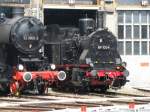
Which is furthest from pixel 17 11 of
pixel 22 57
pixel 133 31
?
pixel 133 31

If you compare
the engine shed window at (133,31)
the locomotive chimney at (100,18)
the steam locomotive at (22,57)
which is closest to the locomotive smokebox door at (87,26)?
the locomotive chimney at (100,18)

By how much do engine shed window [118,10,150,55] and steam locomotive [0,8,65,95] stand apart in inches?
338

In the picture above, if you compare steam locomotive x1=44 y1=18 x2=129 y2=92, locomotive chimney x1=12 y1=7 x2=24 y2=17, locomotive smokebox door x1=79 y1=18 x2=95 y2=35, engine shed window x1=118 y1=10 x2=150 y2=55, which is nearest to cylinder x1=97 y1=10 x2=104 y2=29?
engine shed window x1=118 y1=10 x2=150 y2=55

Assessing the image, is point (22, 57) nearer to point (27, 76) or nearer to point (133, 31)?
point (27, 76)

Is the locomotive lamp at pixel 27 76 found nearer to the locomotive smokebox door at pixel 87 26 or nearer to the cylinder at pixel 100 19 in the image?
the locomotive smokebox door at pixel 87 26

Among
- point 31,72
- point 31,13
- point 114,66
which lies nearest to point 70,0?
point 31,13

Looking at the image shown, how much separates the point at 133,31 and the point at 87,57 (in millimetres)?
7333

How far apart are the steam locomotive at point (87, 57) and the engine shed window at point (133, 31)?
533cm

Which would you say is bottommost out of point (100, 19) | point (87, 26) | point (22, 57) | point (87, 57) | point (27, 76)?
point (27, 76)

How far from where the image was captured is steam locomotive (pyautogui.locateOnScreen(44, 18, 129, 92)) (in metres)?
22.7

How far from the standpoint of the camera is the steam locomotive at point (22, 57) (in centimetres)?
2091

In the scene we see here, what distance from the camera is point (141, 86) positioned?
2830 cm

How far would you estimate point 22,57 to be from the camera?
844 inches

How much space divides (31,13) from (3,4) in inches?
105
